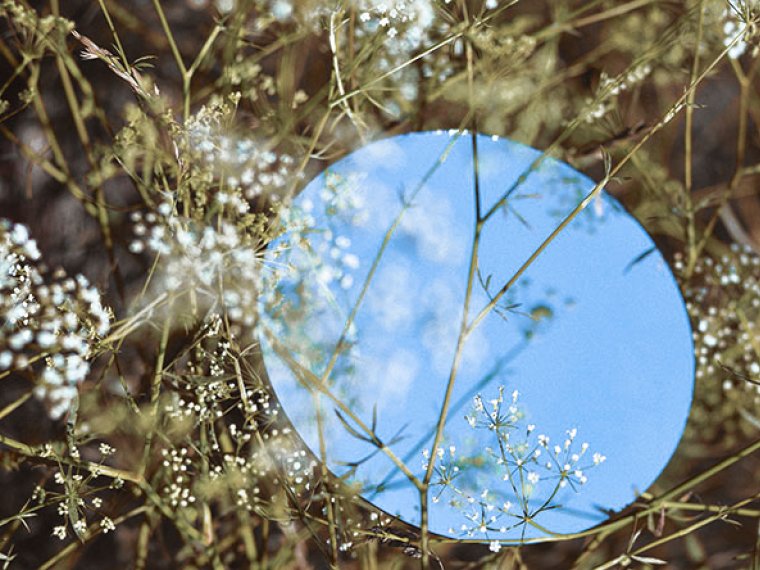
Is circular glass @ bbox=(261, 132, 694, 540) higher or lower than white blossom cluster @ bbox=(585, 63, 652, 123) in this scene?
lower

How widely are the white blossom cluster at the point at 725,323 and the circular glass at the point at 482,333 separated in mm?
160

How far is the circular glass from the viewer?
2.47ft

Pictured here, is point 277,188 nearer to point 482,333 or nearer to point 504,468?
point 482,333

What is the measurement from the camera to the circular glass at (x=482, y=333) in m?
0.75

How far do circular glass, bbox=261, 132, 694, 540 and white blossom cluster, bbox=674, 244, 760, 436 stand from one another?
0.16 metres

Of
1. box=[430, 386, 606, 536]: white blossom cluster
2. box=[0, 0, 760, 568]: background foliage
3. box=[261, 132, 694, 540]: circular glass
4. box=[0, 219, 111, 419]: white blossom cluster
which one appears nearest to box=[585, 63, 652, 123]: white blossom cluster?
box=[0, 0, 760, 568]: background foliage

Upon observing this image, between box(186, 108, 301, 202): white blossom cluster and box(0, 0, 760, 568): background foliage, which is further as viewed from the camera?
box(0, 0, 760, 568): background foliage

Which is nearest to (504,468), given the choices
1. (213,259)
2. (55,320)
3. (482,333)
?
(482,333)

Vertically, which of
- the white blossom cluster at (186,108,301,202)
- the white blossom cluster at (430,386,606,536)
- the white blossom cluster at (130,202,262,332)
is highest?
the white blossom cluster at (186,108,301,202)

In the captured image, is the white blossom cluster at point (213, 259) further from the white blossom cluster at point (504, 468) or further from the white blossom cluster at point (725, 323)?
the white blossom cluster at point (725, 323)

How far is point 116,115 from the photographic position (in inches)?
36.9

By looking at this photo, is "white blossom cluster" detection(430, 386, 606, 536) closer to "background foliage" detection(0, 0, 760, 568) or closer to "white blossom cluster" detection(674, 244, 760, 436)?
"background foliage" detection(0, 0, 760, 568)

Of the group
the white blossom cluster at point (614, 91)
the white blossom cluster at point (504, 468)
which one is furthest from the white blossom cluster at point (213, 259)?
the white blossom cluster at point (614, 91)

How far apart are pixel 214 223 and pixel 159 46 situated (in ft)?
0.93
